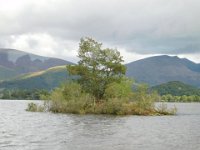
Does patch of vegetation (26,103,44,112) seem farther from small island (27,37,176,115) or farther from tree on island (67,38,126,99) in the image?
tree on island (67,38,126,99)

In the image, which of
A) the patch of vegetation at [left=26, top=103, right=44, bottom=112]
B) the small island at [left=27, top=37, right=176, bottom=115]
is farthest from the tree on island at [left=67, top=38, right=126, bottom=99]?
the patch of vegetation at [left=26, top=103, right=44, bottom=112]

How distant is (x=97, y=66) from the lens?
126 m

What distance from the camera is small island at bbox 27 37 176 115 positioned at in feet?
373

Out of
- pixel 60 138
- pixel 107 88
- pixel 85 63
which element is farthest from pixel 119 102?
pixel 60 138

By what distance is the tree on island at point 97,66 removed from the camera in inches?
4897

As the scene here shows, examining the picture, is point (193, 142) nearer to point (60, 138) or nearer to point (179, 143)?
point (179, 143)

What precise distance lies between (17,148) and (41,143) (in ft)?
16.1

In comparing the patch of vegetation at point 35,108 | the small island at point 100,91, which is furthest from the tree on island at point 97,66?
the patch of vegetation at point 35,108

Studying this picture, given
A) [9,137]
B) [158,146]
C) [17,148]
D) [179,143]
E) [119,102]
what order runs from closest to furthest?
[17,148]
[158,146]
[179,143]
[9,137]
[119,102]

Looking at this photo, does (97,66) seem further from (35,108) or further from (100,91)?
(35,108)

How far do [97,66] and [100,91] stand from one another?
826cm

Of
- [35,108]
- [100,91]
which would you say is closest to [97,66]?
[100,91]

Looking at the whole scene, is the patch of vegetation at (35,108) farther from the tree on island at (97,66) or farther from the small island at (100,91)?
the tree on island at (97,66)

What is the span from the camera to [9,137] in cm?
5397
